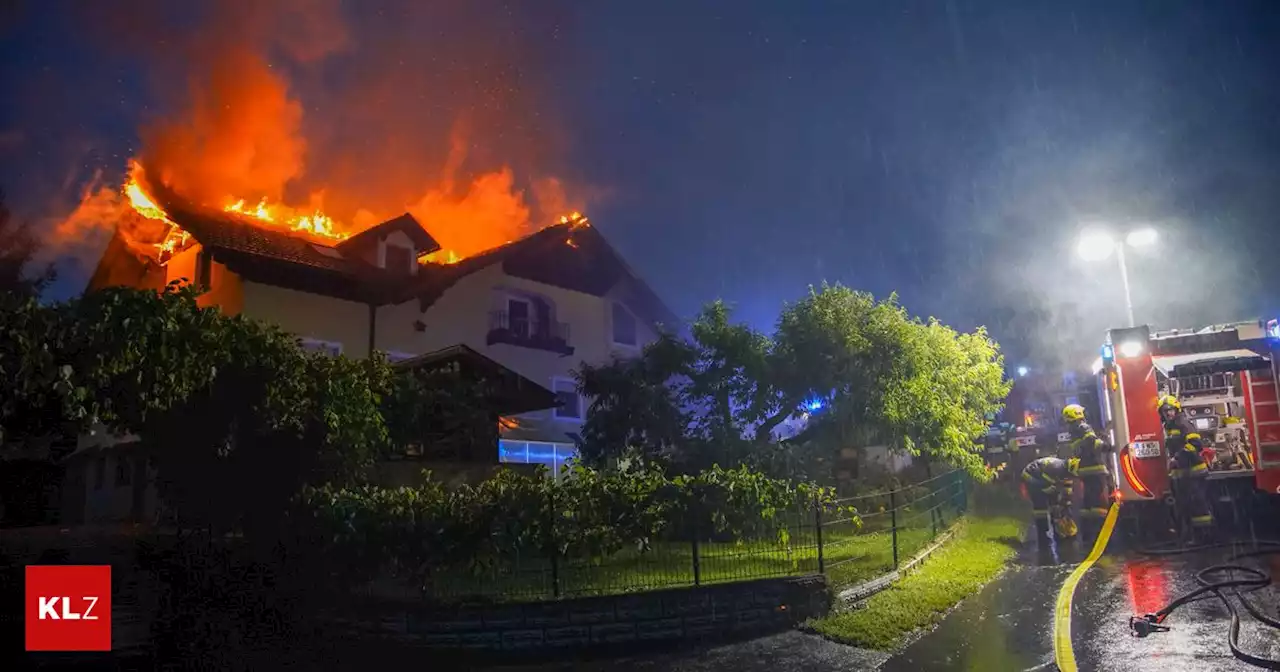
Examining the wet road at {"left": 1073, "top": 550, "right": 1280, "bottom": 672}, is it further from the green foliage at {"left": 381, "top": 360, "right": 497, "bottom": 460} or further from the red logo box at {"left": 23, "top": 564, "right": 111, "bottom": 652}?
the green foliage at {"left": 381, "top": 360, "right": 497, "bottom": 460}

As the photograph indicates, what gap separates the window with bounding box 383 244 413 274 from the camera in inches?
1014

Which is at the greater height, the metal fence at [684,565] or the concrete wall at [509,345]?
the concrete wall at [509,345]

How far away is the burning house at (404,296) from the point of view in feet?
70.6

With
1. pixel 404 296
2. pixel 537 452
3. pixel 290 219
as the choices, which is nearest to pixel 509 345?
pixel 537 452

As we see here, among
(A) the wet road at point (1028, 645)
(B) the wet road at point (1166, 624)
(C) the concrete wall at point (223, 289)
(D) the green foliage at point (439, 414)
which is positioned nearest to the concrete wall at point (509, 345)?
(C) the concrete wall at point (223, 289)

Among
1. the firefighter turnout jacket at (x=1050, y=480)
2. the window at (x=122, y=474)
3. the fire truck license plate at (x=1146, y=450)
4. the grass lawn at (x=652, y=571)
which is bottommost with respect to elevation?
the grass lawn at (x=652, y=571)

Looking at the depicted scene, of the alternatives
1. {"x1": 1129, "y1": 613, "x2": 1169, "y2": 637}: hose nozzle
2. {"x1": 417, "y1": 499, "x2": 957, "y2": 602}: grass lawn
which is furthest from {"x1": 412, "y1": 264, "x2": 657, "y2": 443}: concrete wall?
{"x1": 1129, "y1": 613, "x2": 1169, "y2": 637}: hose nozzle

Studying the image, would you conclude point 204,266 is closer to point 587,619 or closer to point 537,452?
point 537,452

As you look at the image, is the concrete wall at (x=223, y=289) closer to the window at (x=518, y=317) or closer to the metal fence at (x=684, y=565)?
the window at (x=518, y=317)

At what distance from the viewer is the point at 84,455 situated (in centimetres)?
2339

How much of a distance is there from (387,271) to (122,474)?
9.29 metres

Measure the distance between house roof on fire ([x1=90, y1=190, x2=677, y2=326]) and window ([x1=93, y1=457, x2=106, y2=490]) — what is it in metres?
6.57

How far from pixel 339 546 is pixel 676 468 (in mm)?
8960

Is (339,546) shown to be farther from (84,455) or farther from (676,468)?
(84,455)
